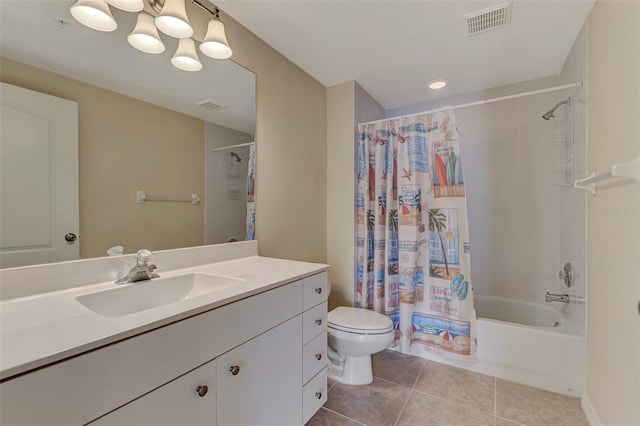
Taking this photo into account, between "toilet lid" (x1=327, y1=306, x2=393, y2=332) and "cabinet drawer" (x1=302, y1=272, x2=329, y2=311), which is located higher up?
"cabinet drawer" (x1=302, y1=272, x2=329, y2=311)

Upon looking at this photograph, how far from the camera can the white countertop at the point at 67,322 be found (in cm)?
54

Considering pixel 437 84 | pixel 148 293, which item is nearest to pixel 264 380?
pixel 148 293

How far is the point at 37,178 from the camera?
3.06 feet

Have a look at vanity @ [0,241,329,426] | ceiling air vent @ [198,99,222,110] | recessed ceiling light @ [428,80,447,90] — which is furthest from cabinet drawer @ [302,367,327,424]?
recessed ceiling light @ [428,80,447,90]

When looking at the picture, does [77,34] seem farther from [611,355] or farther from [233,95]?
[611,355]

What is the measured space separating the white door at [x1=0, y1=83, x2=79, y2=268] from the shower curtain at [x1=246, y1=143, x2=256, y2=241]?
823 mm

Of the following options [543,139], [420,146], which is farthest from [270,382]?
[543,139]

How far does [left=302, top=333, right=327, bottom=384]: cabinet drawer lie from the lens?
1270 mm

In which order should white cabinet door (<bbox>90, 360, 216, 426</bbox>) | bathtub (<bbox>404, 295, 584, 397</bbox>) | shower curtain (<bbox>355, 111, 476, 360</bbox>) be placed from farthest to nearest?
shower curtain (<bbox>355, 111, 476, 360</bbox>)
bathtub (<bbox>404, 295, 584, 397</bbox>)
white cabinet door (<bbox>90, 360, 216, 426</bbox>)

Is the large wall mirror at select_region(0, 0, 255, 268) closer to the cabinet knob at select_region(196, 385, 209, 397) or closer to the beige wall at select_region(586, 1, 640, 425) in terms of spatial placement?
the cabinet knob at select_region(196, 385, 209, 397)

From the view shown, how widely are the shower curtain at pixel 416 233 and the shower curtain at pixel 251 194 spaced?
0.96 m

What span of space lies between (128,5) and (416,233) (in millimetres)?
2015

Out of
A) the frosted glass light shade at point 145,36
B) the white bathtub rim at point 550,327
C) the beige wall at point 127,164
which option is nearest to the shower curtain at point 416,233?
the white bathtub rim at point 550,327

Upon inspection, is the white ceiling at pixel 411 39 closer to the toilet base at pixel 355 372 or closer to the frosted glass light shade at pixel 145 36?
the frosted glass light shade at pixel 145 36
